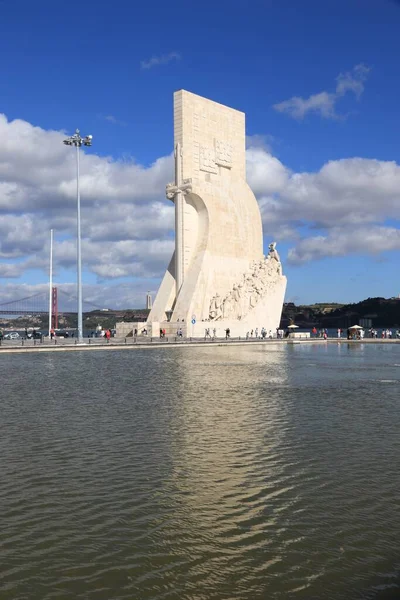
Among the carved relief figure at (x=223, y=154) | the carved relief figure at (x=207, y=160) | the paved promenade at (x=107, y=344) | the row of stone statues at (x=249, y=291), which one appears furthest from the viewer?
the carved relief figure at (x=223, y=154)

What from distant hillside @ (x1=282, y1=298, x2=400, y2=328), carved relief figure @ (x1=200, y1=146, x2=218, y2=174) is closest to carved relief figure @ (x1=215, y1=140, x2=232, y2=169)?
carved relief figure @ (x1=200, y1=146, x2=218, y2=174)

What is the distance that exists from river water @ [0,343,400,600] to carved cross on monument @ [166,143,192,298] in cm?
2594

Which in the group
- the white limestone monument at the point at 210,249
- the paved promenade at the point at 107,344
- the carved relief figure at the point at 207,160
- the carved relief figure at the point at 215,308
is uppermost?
the carved relief figure at the point at 207,160

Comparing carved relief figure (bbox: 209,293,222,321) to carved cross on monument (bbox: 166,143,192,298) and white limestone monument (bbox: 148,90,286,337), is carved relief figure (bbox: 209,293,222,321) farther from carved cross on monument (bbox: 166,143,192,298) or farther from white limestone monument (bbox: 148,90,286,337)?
carved cross on monument (bbox: 166,143,192,298)

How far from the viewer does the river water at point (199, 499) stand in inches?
131

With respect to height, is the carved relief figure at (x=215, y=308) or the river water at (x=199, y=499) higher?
the carved relief figure at (x=215, y=308)

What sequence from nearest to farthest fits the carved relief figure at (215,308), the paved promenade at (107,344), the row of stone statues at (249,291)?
the paved promenade at (107,344) → the carved relief figure at (215,308) → the row of stone statues at (249,291)

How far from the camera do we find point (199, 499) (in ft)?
15.5

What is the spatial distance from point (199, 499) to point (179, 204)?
105ft

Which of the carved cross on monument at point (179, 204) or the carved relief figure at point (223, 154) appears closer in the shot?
the carved cross on monument at point (179, 204)

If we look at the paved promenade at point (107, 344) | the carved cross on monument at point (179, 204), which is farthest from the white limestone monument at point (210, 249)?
the paved promenade at point (107, 344)

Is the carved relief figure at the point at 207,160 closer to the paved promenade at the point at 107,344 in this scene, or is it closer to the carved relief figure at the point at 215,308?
the carved relief figure at the point at 215,308

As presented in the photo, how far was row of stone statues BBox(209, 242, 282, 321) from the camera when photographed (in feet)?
117

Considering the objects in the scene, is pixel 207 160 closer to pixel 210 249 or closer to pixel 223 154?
pixel 223 154
